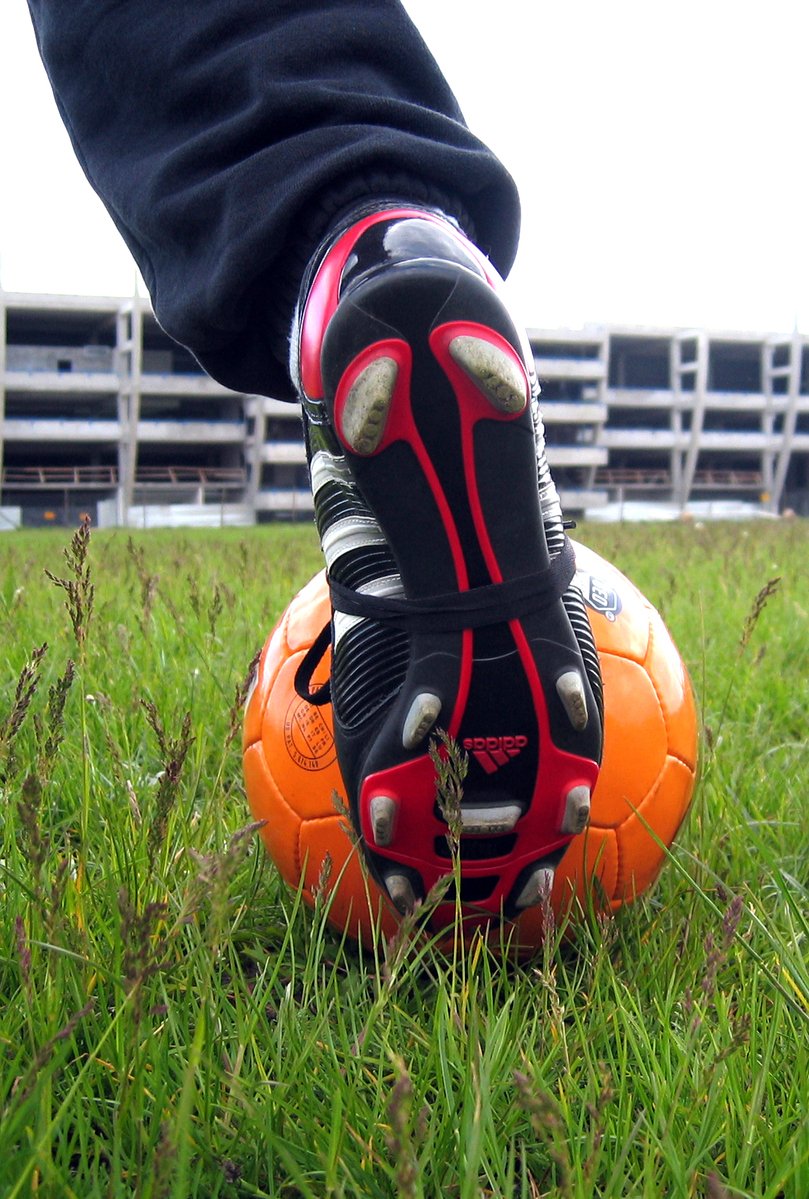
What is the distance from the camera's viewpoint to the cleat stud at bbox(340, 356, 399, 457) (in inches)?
46.7

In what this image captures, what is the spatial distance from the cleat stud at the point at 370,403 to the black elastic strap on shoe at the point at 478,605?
22 cm

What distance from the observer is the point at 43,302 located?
46000mm

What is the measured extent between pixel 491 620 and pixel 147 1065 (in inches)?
24.6

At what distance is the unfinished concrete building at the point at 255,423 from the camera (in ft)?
152

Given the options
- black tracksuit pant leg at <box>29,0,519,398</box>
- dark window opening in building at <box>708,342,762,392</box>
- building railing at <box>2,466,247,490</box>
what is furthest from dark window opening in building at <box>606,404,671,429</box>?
black tracksuit pant leg at <box>29,0,519,398</box>

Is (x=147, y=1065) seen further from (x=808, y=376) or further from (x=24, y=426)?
(x=808, y=376)

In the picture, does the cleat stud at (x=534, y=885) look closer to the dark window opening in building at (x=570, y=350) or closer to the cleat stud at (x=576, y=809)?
the cleat stud at (x=576, y=809)

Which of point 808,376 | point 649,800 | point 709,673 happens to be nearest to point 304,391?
point 649,800

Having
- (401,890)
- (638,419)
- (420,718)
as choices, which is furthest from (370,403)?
(638,419)

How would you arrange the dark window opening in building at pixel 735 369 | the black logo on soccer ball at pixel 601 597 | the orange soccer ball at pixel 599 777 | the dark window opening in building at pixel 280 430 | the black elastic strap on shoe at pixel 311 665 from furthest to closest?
the dark window opening in building at pixel 735 369
the dark window opening in building at pixel 280 430
the black logo on soccer ball at pixel 601 597
the black elastic strap on shoe at pixel 311 665
the orange soccer ball at pixel 599 777

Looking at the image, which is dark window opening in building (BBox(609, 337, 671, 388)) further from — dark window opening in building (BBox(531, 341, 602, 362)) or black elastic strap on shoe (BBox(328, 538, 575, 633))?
black elastic strap on shoe (BBox(328, 538, 575, 633))

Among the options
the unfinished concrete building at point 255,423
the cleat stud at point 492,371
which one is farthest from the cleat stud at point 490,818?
the unfinished concrete building at point 255,423

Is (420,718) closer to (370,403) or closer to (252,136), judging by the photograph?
(370,403)

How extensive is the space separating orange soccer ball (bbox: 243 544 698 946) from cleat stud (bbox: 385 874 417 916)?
0.16 ft
